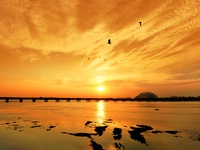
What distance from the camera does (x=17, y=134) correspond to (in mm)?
33469

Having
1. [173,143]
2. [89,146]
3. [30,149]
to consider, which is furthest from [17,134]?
[173,143]

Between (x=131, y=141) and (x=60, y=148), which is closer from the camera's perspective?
(x=60, y=148)

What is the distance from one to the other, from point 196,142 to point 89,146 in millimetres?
14790

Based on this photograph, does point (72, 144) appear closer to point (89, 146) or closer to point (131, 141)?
point (89, 146)

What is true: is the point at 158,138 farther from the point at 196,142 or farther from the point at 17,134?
the point at 17,134

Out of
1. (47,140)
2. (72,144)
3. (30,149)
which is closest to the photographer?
(30,149)

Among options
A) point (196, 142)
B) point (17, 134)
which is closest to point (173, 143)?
point (196, 142)

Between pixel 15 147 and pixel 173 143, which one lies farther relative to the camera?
pixel 173 143

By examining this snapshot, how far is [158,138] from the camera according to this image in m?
30.8

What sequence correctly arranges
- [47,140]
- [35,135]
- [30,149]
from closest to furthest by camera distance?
[30,149] → [47,140] → [35,135]

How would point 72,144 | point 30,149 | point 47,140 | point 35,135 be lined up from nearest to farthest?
point 30,149, point 72,144, point 47,140, point 35,135

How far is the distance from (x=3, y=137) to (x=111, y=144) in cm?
1713

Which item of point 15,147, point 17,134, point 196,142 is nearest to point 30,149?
point 15,147

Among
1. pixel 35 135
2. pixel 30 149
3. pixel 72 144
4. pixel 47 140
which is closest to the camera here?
pixel 30 149
